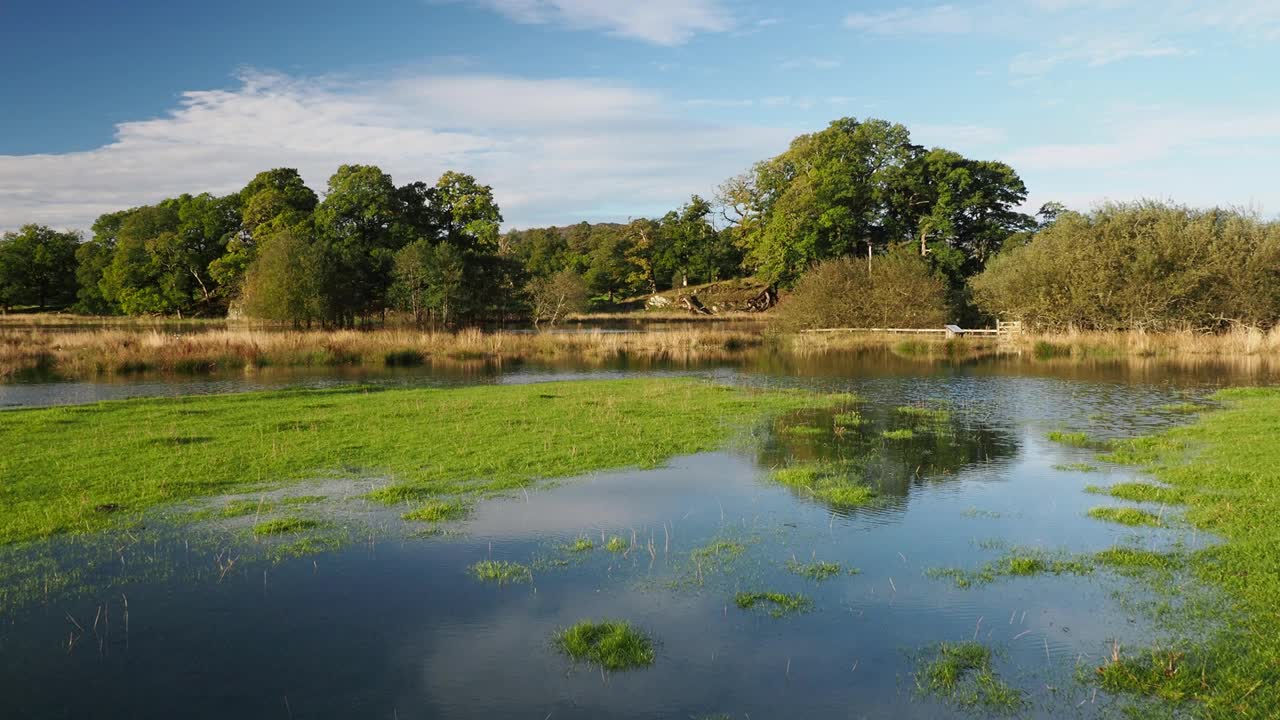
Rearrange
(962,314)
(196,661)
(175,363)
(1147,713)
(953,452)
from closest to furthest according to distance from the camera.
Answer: (1147,713) → (196,661) → (953,452) → (175,363) → (962,314)

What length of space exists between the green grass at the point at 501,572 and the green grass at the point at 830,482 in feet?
16.8

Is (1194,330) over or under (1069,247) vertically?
under

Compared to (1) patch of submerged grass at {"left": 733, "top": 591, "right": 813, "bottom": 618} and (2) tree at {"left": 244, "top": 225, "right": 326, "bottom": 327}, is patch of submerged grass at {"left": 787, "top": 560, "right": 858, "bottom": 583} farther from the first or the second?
(2) tree at {"left": 244, "top": 225, "right": 326, "bottom": 327}

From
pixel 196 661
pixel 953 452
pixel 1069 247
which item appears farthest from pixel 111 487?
pixel 1069 247

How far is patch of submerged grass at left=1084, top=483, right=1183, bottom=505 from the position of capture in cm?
1202

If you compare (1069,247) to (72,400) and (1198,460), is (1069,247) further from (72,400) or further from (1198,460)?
(72,400)

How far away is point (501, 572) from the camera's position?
9258 millimetres

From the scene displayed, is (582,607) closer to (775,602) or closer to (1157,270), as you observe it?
(775,602)

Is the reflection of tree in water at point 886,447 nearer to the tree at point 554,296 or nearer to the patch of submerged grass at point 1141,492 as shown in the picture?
the patch of submerged grass at point 1141,492

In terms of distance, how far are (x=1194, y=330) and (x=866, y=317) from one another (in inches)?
744

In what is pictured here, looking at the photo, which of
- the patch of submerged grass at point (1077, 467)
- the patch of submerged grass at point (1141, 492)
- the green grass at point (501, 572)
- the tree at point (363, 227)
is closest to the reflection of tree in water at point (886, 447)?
the patch of submerged grass at point (1077, 467)

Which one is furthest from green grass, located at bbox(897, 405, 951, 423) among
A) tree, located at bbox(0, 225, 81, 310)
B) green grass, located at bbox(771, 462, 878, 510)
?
tree, located at bbox(0, 225, 81, 310)

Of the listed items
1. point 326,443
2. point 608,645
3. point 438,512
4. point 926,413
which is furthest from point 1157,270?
point 608,645

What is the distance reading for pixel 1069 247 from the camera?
148 ft
